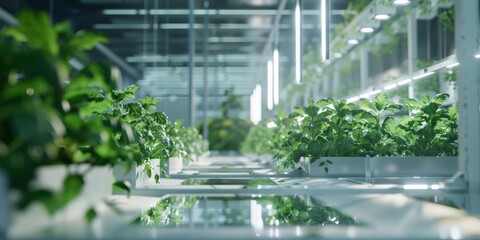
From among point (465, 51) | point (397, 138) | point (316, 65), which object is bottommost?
point (397, 138)

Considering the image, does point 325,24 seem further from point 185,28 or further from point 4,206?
point 185,28

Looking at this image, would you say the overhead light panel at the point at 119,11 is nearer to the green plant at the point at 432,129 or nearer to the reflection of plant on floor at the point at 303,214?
the green plant at the point at 432,129

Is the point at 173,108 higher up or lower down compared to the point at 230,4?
lower down

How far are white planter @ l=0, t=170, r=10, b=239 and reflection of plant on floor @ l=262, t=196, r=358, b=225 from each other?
92 cm

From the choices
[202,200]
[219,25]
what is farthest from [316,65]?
[202,200]

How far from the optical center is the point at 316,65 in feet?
43.1

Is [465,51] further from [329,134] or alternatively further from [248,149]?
[248,149]

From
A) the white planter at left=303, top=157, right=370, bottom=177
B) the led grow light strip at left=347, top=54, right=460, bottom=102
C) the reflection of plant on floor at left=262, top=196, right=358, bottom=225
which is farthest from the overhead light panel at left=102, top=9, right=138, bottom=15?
the reflection of plant on floor at left=262, top=196, right=358, bottom=225

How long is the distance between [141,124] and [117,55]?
1458 cm

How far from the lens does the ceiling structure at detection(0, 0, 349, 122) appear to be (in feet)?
43.5

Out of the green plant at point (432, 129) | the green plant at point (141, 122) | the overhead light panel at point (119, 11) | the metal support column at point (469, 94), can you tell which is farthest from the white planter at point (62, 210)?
the overhead light panel at point (119, 11)

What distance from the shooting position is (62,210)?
1.91 meters

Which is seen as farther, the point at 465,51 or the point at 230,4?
the point at 230,4

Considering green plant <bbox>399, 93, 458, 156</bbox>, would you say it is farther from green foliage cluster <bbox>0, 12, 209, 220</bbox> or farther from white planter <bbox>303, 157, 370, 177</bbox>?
green foliage cluster <bbox>0, 12, 209, 220</bbox>
